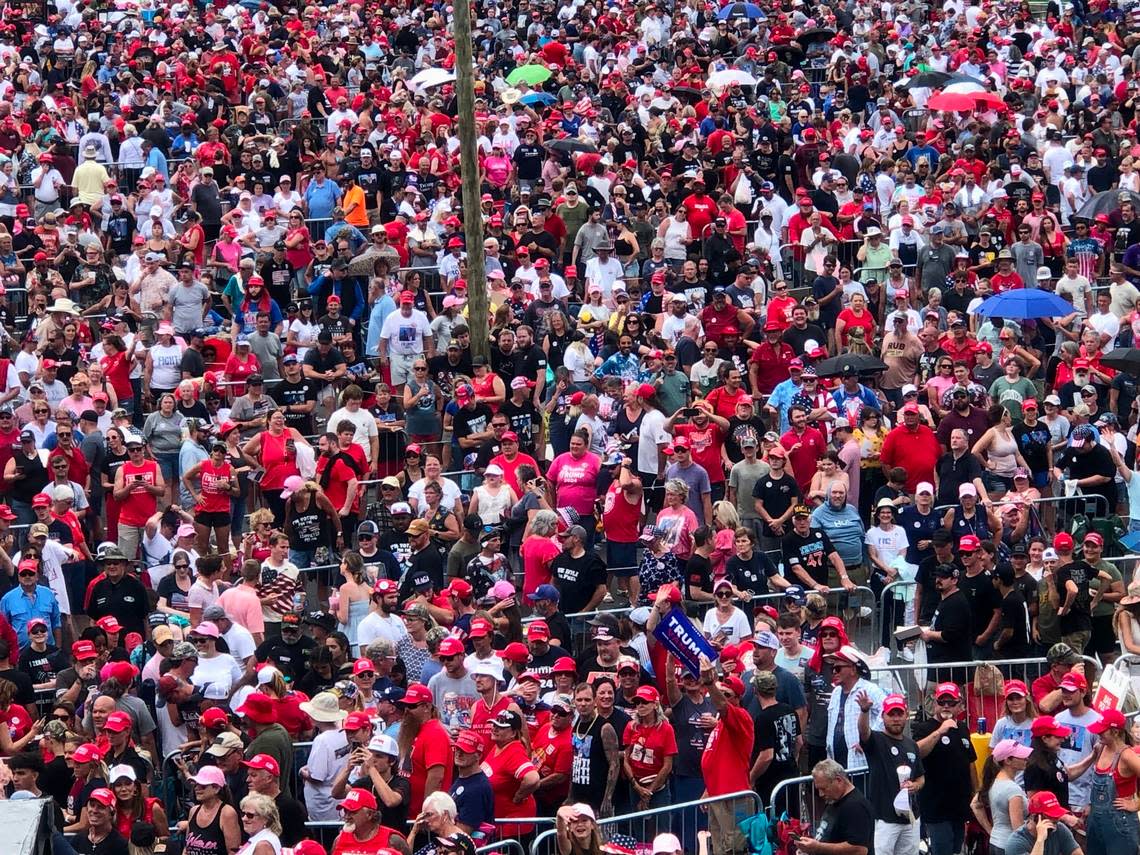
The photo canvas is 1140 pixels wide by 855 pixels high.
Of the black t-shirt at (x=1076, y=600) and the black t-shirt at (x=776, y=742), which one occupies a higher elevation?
the black t-shirt at (x=1076, y=600)

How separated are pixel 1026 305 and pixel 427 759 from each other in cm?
987

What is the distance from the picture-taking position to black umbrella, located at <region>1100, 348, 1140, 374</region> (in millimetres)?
20031

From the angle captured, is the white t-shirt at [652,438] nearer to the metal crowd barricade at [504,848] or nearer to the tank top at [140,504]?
the tank top at [140,504]

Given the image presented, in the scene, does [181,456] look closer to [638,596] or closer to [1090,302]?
[638,596]

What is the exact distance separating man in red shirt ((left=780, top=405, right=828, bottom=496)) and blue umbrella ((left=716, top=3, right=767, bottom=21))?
663 inches

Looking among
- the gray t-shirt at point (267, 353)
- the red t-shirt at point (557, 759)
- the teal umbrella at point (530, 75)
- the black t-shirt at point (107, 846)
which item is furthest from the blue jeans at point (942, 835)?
the teal umbrella at point (530, 75)

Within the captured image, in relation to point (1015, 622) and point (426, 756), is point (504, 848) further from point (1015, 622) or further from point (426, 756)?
point (1015, 622)

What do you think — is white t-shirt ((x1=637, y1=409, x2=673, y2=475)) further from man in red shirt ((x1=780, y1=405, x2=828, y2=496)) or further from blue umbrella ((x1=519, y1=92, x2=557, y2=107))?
blue umbrella ((x1=519, y1=92, x2=557, y2=107))

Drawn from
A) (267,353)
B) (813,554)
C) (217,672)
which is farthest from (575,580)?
(267,353)

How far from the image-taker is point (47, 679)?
16234mm

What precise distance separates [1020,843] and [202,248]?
1421cm

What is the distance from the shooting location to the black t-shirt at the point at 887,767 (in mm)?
13422

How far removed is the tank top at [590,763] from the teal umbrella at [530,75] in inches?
709

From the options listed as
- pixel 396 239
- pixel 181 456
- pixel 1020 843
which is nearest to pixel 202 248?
pixel 396 239
